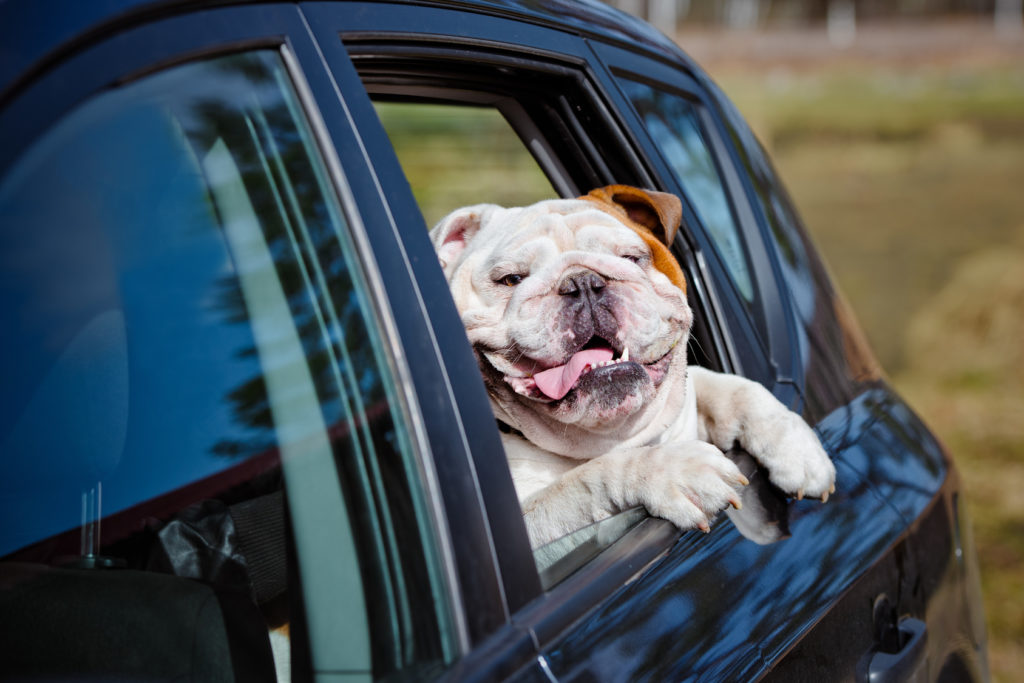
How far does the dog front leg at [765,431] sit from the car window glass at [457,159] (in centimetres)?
76

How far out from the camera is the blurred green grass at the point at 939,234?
21.5ft

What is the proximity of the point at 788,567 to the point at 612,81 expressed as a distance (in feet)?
3.69

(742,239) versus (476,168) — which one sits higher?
(476,168)

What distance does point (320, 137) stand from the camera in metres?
1.33

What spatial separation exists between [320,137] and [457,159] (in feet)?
12.8

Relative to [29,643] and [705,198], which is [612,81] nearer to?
[705,198]

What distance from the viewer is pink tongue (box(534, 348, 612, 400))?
81.4 inches

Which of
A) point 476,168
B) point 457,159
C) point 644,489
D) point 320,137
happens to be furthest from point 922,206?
point 320,137

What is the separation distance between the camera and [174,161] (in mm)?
1242

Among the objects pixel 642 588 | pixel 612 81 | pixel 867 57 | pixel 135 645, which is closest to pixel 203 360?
pixel 135 645

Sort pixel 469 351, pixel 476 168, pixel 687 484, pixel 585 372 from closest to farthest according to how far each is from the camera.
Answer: pixel 469 351, pixel 687 484, pixel 585 372, pixel 476 168

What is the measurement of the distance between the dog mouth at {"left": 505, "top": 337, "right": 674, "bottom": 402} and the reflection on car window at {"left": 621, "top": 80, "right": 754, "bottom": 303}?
0.45 meters

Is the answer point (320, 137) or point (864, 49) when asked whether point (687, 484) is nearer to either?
point (320, 137)

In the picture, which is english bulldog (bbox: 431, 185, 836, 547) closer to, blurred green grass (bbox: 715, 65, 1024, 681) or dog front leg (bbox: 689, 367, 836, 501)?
dog front leg (bbox: 689, 367, 836, 501)
